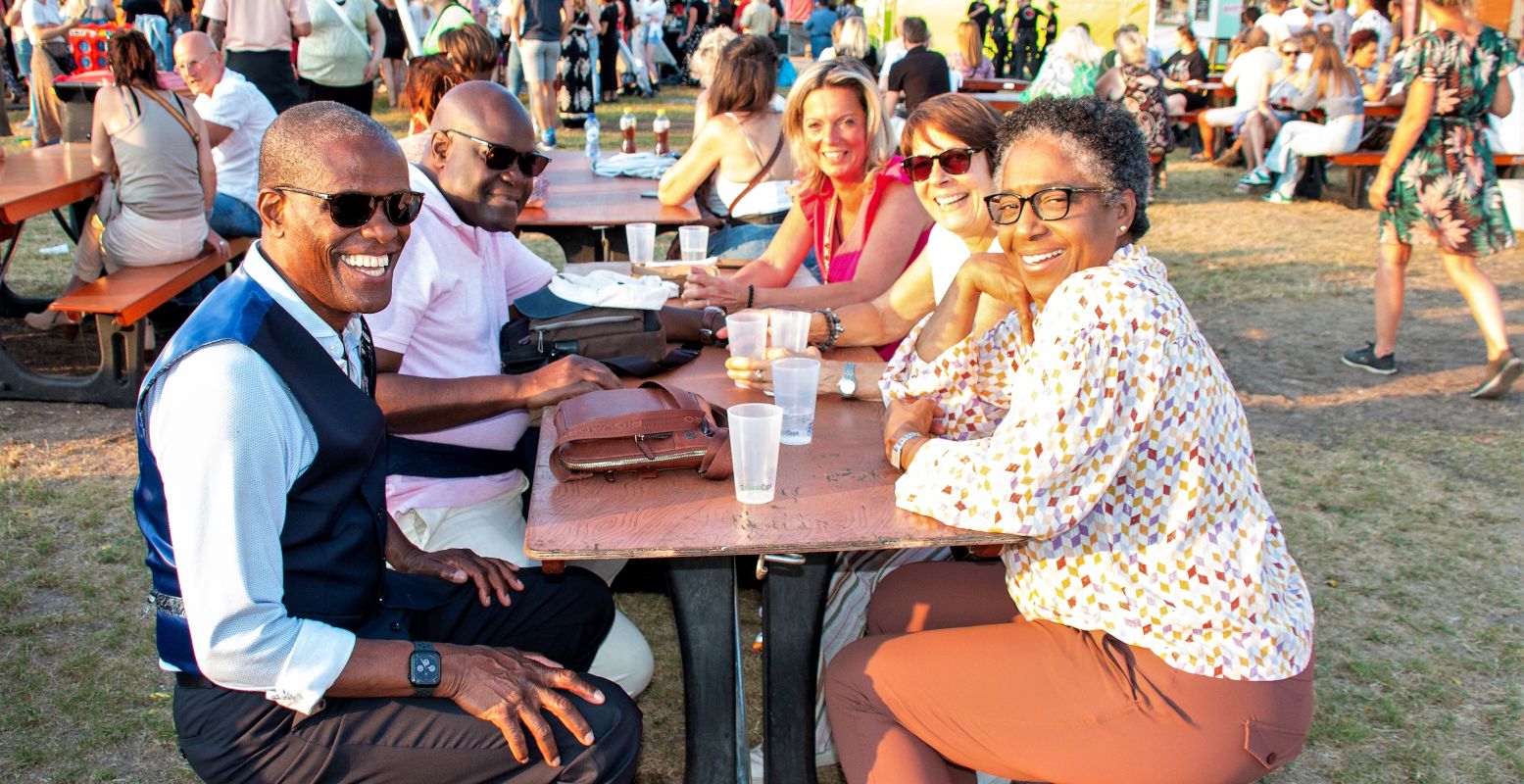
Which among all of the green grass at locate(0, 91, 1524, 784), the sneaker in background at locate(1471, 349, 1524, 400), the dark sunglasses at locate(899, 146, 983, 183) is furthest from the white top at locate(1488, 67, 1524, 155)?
the dark sunglasses at locate(899, 146, 983, 183)

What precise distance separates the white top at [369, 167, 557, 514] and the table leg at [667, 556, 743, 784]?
844mm

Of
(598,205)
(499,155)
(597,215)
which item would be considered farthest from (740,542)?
(598,205)

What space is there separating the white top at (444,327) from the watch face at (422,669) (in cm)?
85

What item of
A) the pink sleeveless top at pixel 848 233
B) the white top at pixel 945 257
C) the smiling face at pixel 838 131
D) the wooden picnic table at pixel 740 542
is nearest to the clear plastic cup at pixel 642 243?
the pink sleeveless top at pixel 848 233

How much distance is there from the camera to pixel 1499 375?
18.3ft

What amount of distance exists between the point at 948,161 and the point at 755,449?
1336 millimetres

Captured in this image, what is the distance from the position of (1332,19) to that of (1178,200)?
19.1 feet

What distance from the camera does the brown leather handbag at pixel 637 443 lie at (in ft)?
7.27

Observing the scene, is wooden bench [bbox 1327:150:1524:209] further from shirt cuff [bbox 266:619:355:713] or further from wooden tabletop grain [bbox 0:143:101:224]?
shirt cuff [bbox 266:619:355:713]

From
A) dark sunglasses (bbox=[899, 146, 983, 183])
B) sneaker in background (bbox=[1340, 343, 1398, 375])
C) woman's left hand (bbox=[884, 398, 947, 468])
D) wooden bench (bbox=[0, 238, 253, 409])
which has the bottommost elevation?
sneaker in background (bbox=[1340, 343, 1398, 375])

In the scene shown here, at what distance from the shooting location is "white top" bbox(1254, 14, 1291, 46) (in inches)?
491

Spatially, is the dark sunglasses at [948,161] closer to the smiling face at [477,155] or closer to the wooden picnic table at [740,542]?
the wooden picnic table at [740,542]

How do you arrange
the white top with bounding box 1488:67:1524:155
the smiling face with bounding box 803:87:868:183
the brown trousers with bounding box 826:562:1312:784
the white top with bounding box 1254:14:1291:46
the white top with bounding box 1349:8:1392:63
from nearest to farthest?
the brown trousers with bounding box 826:562:1312:784, the smiling face with bounding box 803:87:868:183, the white top with bounding box 1488:67:1524:155, the white top with bounding box 1254:14:1291:46, the white top with bounding box 1349:8:1392:63

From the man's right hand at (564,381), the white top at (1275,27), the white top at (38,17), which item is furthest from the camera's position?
the white top at (1275,27)
